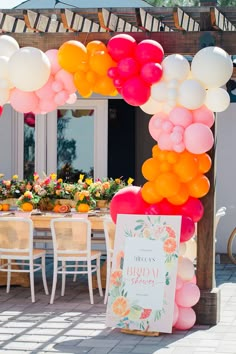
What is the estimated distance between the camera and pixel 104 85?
789cm

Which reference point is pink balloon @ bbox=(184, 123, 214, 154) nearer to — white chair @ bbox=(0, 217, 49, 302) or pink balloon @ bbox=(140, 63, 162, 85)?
pink balloon @ bbox=(140, 63, 162, 85)

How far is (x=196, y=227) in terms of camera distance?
346 inches

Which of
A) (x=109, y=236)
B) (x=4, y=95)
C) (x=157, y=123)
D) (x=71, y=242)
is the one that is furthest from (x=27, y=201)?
(x=157, y=123)

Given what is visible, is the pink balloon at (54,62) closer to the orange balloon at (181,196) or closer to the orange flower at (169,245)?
the orange balloon at (181,196)

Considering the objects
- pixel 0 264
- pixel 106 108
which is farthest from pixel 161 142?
pixel 106 108

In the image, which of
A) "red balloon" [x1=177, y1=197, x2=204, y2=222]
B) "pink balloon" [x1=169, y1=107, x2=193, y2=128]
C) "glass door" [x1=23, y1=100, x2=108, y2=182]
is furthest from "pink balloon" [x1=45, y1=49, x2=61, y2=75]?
"glass door" [x1=23, y1=100, x2=108, y2=182]

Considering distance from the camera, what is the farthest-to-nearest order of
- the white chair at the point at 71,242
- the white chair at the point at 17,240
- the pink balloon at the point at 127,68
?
the white chair at the point at 17,240, the white chair at the point at 71,242, the pink balloon at the point at 127,68

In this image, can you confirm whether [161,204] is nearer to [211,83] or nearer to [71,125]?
[211,83]

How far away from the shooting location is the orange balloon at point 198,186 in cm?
785

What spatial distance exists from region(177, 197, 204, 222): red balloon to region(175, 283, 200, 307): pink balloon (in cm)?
61

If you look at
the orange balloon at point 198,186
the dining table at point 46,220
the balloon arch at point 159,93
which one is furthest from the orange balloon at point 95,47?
the dining table at point 46,220

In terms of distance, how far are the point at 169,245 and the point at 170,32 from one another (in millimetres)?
1994

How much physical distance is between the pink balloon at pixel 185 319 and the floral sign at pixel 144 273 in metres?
0.27

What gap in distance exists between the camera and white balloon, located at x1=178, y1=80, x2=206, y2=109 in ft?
25.0
